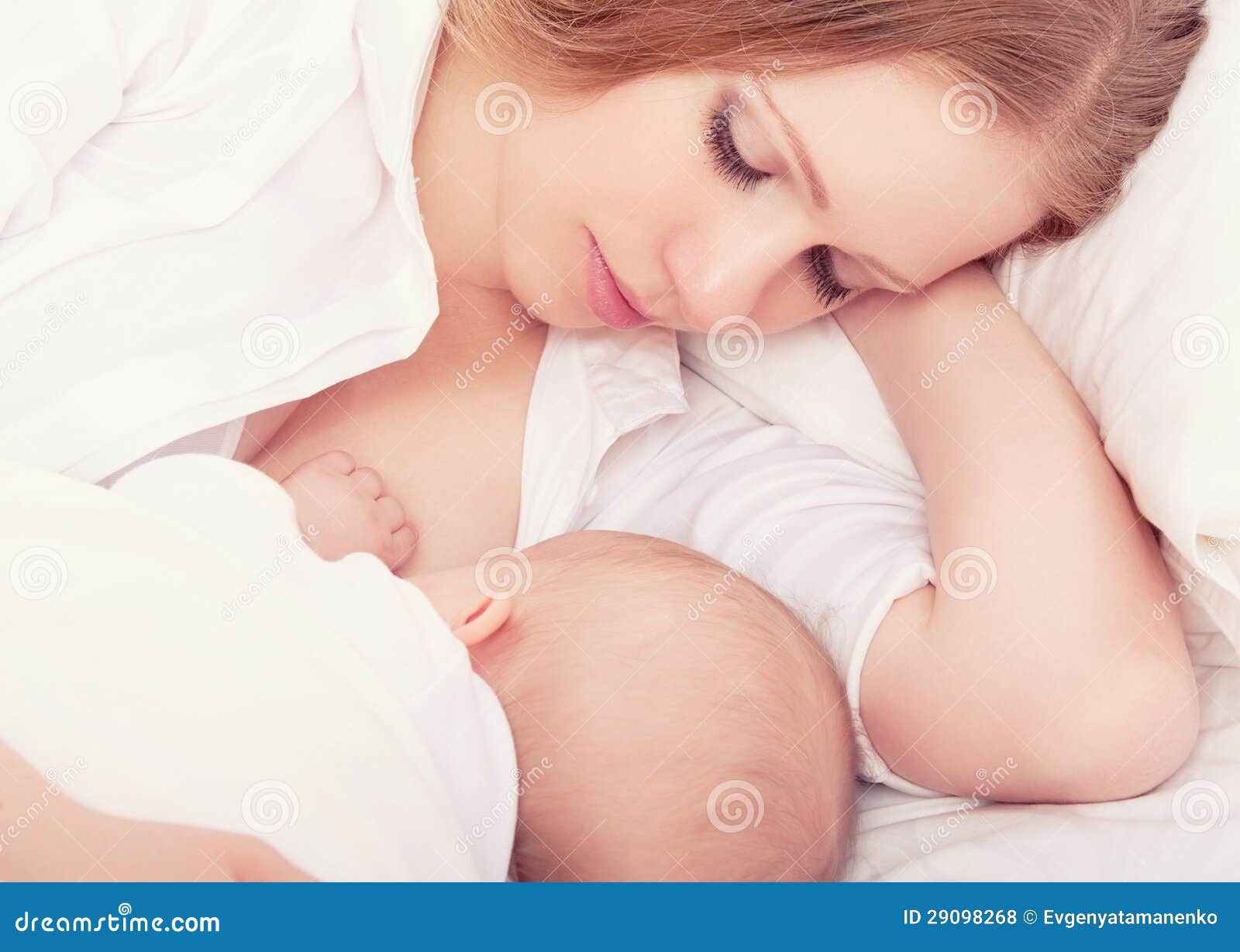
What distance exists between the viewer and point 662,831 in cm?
99

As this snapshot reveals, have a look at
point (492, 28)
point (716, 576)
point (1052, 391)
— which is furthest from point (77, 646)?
point (1052, 391)

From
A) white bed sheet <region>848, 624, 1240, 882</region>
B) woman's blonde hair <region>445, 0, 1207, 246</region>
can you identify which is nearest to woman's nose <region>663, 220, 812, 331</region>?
woman's blonde hair <region>445, 0, 1207, 246</region>

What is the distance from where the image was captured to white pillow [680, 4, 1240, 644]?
113 centimetres

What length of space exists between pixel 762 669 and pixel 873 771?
1.09ft

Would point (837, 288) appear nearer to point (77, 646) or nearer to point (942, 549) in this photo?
point (942, 549)

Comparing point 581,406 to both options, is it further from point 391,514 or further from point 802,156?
point 802,156

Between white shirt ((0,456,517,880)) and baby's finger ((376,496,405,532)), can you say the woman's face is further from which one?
white shirt ((0,456,517,880))

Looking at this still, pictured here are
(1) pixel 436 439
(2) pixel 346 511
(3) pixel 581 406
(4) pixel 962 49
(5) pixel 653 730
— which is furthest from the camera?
(3) pixel 581 406

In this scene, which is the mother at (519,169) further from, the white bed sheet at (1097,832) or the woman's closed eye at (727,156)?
the white bed sheet at (1097,832)

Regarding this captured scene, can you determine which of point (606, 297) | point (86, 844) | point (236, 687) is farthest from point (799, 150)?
point (86, 844)

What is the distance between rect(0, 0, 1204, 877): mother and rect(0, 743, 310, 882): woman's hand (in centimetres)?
37

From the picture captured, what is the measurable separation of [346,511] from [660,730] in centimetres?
45

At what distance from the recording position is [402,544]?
1279 millimetres

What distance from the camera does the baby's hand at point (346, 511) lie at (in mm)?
1175
